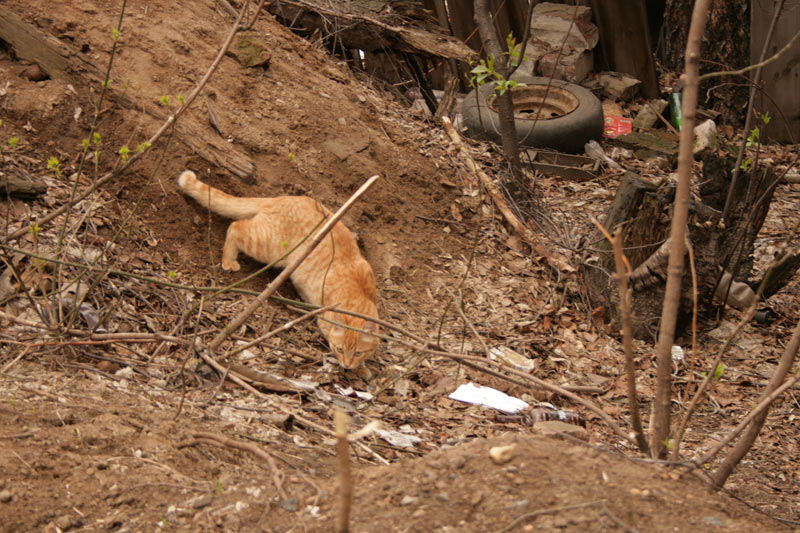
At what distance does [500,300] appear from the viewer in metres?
5.84

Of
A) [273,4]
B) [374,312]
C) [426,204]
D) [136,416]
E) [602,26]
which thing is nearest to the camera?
[136,416]

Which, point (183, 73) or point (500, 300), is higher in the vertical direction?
point (183, 73)

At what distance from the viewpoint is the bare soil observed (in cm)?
240

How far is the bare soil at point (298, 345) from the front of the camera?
240cm

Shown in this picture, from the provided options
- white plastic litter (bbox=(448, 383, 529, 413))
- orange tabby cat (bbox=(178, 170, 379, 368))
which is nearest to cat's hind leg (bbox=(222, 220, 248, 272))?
orange tabby cat (bbox=(178, 170, 379, 368))

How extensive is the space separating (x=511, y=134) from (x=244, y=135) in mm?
2634

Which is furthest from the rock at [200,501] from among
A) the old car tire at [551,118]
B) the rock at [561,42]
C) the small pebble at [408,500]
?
the rock at [561,42]

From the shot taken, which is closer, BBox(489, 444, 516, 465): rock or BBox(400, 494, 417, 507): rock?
BBox(400, 494, 417, 507): rock

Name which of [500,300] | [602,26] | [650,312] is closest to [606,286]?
[650,312]

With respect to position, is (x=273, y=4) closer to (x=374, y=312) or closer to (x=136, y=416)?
(x=374, y=312)

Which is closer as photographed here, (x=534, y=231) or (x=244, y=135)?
(x=244, y=135)

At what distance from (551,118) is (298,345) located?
5069 mm

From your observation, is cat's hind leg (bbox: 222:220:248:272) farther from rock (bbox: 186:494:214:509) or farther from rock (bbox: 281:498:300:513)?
rock (bbox: 281:498:300:513)

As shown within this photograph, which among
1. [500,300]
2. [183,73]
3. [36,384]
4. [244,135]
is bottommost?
[500,300]
